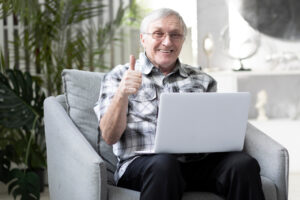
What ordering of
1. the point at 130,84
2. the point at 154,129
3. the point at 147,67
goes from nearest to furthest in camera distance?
the point at 130,84 → the point at 154,129 → the point at 147,67

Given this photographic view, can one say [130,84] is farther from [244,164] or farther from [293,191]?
[293,191]

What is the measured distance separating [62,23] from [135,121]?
1453mm

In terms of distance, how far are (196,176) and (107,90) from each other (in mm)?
479

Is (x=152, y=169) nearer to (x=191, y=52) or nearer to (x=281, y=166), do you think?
(x=281, y=166)

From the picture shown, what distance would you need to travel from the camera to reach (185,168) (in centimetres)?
191

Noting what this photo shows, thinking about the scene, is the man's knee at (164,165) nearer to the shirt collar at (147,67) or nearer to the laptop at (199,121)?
the laptop at (199,121)

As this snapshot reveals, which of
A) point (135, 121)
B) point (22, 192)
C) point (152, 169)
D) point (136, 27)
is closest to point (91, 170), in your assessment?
point (152, 169)

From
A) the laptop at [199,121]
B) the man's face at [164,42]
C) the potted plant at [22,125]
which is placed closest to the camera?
the laptop at [199,121]

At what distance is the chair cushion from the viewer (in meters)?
2.08

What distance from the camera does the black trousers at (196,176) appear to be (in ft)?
5.43

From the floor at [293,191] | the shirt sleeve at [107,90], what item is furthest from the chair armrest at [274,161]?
the floor at [293,191]

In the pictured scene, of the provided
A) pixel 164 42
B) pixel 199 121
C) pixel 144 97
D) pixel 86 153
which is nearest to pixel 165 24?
pixel 164 42

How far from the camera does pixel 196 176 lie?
6.17ft

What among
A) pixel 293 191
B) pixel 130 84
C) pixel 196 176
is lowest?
pixel 293 191
